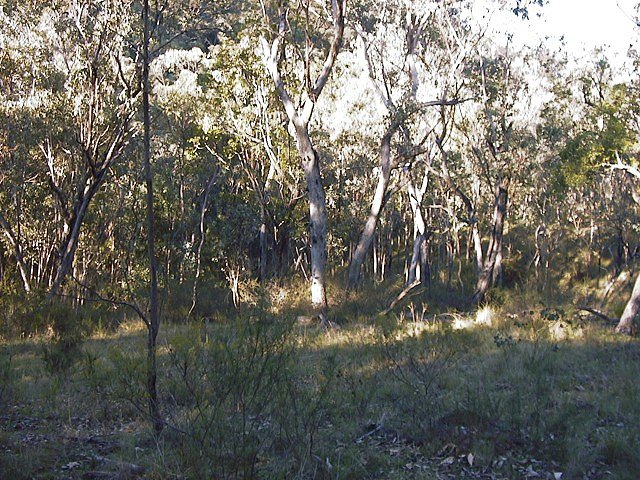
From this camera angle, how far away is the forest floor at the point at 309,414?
5293 mm

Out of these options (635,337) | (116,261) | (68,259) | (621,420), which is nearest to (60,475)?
(621,420)

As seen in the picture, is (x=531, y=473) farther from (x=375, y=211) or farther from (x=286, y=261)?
(x=286, y=261)

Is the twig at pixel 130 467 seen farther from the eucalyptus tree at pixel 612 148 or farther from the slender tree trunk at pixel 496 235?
the slender tree trunk at pixel 496 235

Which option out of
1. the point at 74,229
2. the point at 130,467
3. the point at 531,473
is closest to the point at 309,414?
the point at 130,467

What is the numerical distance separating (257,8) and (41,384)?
35.9 ft

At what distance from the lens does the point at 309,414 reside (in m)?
5.62

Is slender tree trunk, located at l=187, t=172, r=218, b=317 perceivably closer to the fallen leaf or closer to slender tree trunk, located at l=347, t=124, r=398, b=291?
slender tree trunk, located at l=347, t=124, r=398, b=291

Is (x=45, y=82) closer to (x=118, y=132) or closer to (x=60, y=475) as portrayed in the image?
(x=118, y=132)

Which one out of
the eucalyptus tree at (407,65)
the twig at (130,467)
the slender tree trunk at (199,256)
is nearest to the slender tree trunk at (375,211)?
the eucalyptus tree at (407,65)

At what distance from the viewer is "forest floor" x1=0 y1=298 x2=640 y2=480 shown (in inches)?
208

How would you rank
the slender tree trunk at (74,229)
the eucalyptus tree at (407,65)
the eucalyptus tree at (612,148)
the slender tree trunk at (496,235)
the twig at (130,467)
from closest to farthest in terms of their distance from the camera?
the twig at (130,467) → the eucalyptus tree at (612,148) → the slender tree trunk at (74,229) → the eucalyptus tree at (407,65) → the slender tree trunk at (496,235)

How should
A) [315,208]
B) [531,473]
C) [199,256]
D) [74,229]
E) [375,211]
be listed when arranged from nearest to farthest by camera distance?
[531,473]
[74,229]
[315,208]
[375,211]
[199,256]

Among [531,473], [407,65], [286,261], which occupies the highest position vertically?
[407,65]

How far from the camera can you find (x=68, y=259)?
13984mm
